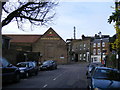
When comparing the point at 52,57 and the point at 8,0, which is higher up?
the point at 8,0

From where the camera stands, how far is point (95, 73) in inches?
355

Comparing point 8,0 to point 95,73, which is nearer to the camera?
point 95,73

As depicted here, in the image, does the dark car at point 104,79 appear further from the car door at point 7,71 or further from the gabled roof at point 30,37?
the gabled roof at point 30,37

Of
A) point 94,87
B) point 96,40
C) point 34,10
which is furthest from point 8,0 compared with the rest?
point 96,40

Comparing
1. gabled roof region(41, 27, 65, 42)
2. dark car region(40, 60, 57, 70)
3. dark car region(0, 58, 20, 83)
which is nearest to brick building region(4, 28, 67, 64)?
gabled roof region(41, 27, 65, 42)

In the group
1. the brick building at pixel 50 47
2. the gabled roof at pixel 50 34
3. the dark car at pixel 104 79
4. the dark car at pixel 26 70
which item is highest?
the gabled roof at pixel 50 34

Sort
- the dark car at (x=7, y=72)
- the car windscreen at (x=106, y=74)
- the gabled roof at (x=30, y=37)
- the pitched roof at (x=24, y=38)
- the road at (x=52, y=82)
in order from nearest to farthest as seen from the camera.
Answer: the car windscreen at (x=106, y=74)
the dark car at (x=7, y=72)
the road at (x=52, y=82)
the gabled roof at (x=30, y=37)
the pitched roof at (x=24, y=38)

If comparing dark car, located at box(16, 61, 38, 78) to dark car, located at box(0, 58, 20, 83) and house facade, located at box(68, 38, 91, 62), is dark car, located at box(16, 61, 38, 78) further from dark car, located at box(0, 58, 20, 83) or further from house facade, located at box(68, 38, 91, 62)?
house facade, located at box(68, 38, 91, 62)

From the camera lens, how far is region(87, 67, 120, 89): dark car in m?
7.39

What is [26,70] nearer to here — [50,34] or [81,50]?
[50,34]

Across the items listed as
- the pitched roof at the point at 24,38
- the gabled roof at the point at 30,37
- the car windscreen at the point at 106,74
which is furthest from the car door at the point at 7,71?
the pitched roof at the point at 24,38

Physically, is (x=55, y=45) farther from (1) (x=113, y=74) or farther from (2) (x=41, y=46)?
(1) (x=113, y=74)

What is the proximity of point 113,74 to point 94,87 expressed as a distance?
6.62ft

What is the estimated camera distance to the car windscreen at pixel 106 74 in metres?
8.60
